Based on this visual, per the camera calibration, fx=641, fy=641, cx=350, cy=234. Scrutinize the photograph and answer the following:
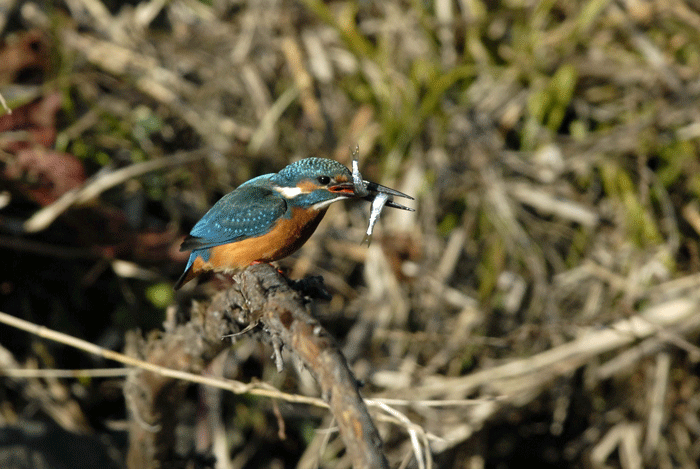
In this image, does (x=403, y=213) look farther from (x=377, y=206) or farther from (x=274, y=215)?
(x=377, y=206)

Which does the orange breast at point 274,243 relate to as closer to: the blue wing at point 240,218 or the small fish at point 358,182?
the blue wing at point 240,218

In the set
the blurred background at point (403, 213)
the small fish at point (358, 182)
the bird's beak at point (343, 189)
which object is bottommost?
the blurred background at point (403, 213)

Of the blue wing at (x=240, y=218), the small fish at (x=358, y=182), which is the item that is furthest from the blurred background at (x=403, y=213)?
the small fish at (x=358, y=182)

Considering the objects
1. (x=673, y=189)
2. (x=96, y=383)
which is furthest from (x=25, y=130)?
(x=673, y=189)

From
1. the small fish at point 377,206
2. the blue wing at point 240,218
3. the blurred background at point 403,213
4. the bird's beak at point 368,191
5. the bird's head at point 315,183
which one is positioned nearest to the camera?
the small fish at point 377,206

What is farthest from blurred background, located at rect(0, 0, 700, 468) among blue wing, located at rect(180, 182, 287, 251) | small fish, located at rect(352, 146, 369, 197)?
small fish, located at rect(352, 146, 369, 197)

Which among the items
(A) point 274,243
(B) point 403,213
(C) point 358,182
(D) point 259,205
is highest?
(C) point 358,182

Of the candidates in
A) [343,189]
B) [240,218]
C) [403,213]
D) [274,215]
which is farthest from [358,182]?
[403,213]
